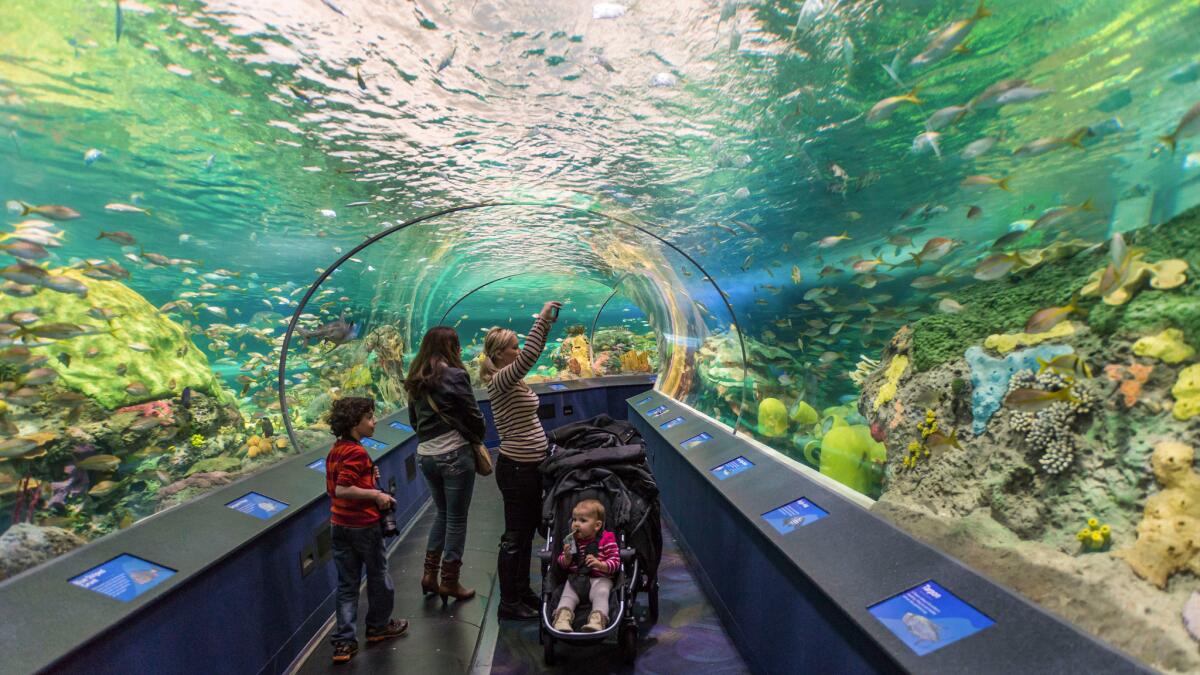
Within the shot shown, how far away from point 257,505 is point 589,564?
7.41ft

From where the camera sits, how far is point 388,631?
328cm

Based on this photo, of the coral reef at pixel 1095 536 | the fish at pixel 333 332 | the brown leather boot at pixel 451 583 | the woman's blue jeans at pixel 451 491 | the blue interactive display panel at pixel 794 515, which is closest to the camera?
the coral reef at pixel 1095 536

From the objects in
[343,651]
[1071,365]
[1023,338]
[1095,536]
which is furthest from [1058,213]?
[343,651]

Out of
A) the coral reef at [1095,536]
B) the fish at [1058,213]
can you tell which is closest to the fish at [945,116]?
the fish at [1058,213]

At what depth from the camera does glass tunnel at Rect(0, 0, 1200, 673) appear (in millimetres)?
1907

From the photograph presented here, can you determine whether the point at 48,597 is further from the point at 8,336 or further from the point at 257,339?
the point at 257,339

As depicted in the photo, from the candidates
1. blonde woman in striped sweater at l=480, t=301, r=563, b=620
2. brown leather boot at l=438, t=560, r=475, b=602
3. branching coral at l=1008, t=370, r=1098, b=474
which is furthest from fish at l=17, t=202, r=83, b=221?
branching coral at l=1008, t=370, r=1098, b=474

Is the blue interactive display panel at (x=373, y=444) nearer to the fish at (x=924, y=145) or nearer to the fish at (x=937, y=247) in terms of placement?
the fish at (x=937, y=247)

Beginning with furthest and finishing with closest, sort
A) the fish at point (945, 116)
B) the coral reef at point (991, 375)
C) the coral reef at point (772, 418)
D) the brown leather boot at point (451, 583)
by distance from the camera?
1. the coral reef at point (772, 418)
2. the brown leather boot at point (451, 583)
3. the fish at point (945, 116)
4. the coral reef at point (991, 375)

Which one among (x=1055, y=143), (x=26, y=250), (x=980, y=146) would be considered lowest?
(x=26, y=250)

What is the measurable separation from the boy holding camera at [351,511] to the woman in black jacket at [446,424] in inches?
16.1

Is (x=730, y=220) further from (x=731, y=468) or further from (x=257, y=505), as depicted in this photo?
(x=257, y=505)

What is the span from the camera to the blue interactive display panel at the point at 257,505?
3.22 meters

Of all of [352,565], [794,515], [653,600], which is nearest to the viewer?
[794,515]
